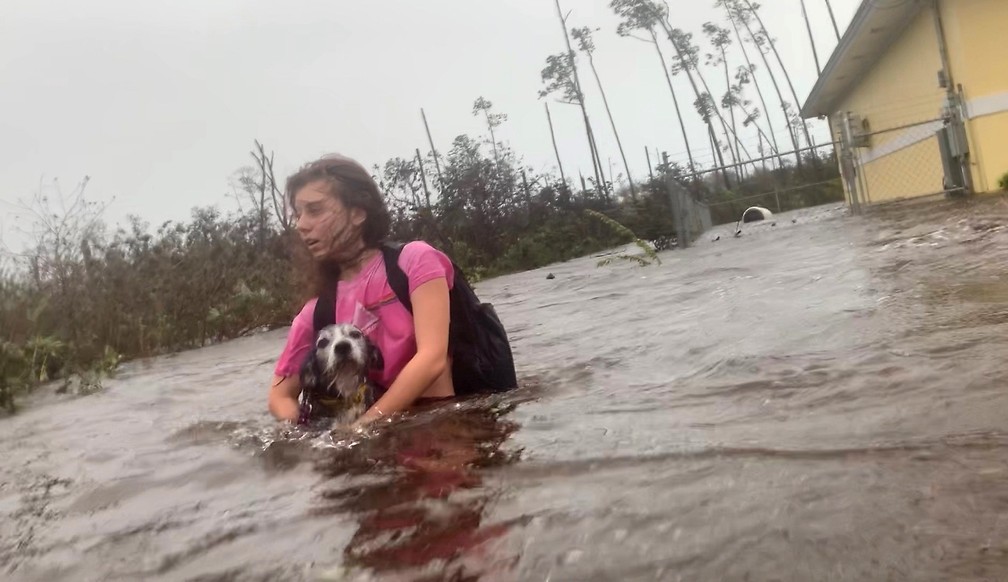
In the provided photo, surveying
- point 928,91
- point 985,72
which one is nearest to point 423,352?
point 985,72

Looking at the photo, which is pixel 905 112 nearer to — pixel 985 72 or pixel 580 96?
pixel 985 72

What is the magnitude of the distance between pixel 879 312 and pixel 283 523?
2.75m

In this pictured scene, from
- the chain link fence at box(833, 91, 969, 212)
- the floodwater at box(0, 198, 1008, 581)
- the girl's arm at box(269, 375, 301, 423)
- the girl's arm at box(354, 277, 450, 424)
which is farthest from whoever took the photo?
the chain link fence at box(833, 91, 969, 212)

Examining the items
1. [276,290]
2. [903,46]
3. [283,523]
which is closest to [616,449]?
[283,523]

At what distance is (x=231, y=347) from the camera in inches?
390

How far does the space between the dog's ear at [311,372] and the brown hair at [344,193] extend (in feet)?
0.91

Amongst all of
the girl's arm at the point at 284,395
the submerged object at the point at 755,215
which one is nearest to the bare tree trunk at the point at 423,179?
the submerged object at the point at 755,215

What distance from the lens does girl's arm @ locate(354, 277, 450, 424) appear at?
120 inches

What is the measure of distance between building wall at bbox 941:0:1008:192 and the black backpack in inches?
390

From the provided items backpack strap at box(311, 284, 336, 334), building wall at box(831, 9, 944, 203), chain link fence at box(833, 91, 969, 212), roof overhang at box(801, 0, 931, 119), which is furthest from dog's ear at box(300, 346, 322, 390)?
roof overhang at box(801, 0, 931, 119)

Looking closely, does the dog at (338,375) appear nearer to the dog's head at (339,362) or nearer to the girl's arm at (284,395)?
the dog's head at (339,362)

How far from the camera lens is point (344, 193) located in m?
3.36

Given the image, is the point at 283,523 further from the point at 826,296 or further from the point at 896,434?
the point at 826,296

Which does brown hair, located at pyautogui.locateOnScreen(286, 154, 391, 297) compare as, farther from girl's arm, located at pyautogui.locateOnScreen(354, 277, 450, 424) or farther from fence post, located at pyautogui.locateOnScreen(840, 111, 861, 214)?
fence post, located at pyautogui.locateOnScreen(840, 111, 861, 214)
